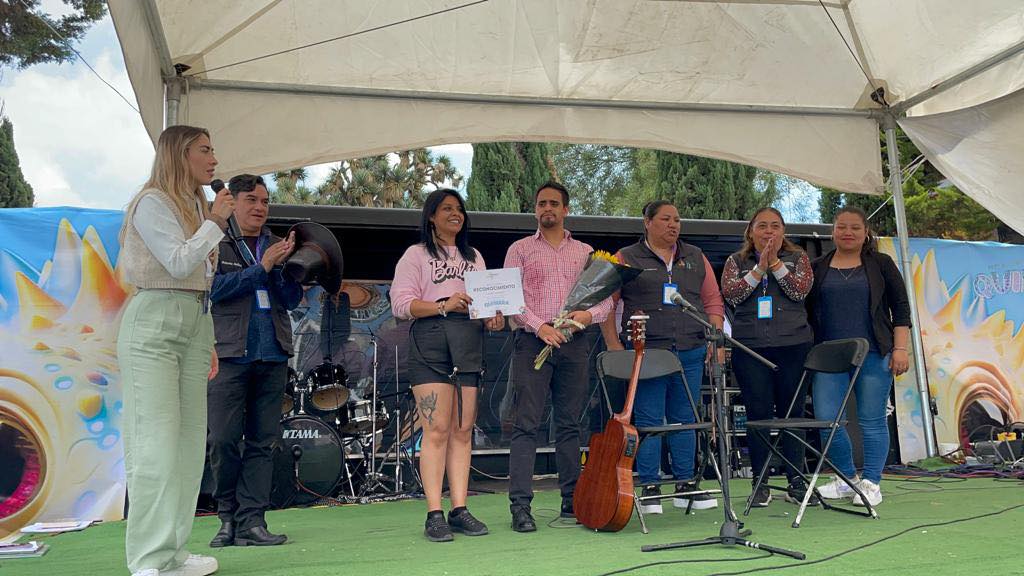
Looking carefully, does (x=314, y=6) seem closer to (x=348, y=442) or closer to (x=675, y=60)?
(x=675, y=60)

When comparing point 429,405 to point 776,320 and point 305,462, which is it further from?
point 305,462

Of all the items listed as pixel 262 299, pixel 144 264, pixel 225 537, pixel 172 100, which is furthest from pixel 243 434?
pixel 172 100

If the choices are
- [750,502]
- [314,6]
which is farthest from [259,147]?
[750,502]

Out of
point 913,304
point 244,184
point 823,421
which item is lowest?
point 823,421

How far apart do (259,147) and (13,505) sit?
2727mm

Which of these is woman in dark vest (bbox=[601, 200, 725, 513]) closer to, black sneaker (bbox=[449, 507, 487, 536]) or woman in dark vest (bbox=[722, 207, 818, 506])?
woman in dark vest (bbox=[722, 207, 818, 506])

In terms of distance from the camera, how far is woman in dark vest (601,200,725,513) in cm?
480

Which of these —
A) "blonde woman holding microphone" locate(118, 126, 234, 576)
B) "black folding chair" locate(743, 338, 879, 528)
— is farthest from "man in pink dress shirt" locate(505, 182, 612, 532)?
"blonde woman holding microphone" locate(118, 126, 234, 576)

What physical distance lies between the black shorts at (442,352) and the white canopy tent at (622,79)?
2.19m

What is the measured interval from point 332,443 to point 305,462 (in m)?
0.23

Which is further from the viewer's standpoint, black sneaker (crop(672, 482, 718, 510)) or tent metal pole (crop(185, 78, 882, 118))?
tent metal pole (crop(185, 78, 882, 118))

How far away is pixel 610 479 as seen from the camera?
156 inches

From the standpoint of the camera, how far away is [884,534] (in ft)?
12.5

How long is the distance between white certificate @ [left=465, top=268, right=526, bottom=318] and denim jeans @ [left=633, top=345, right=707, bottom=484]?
1.20 metres
